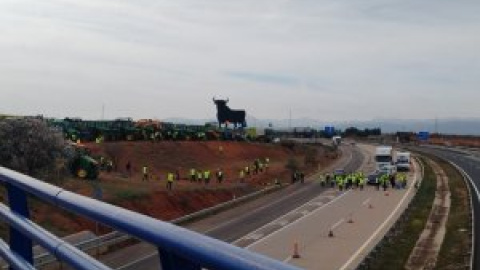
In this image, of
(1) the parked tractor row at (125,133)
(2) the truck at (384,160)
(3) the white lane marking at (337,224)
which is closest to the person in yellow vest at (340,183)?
(2) the truck at (384,160)

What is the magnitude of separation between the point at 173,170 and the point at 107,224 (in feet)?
233

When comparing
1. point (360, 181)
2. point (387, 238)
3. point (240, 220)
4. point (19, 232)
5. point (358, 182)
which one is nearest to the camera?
point (19, 232)

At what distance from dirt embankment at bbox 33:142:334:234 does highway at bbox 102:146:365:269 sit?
8.71ft

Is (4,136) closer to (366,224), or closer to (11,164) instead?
(11,164)

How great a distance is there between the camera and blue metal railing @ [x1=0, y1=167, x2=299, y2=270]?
225 cm

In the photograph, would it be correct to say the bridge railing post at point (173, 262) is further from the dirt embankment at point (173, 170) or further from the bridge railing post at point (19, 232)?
the dirt embankment at point (173, 170)

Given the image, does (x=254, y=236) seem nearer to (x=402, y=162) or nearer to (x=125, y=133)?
(x=125, y=133)

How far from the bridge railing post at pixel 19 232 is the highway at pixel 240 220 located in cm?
2181

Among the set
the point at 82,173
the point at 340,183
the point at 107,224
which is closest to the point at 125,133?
the point at 340,183

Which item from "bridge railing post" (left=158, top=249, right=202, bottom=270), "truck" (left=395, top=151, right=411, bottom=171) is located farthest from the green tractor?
"bridge railing post" (left=158, top=249, right=202, bottom=270)

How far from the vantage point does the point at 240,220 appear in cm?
4594

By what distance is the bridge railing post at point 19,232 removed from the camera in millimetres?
4414

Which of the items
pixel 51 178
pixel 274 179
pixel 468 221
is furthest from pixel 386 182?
pixel 51 178

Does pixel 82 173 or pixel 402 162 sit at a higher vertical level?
pixel 82 173
